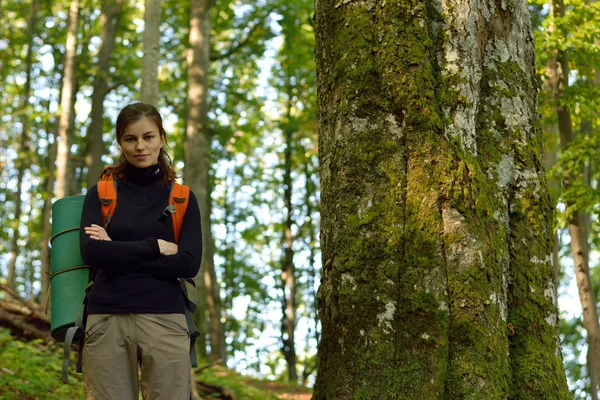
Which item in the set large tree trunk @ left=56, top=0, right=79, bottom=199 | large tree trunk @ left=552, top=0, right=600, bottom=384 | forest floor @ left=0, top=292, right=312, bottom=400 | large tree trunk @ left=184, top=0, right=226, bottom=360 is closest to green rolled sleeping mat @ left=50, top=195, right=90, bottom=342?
forest floor @ left=0, top=292, right=312, bottom=400

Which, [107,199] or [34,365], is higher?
[107,199]

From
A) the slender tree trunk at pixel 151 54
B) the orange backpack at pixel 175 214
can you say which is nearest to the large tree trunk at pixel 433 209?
the orange backpack at pixel 175 214

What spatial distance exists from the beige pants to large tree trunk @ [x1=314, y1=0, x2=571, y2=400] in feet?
2.36

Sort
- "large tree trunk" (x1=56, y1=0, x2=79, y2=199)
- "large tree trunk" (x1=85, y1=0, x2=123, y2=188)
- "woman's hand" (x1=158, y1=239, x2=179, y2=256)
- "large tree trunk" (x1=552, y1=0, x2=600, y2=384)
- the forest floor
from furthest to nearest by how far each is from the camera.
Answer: "large tree trunk" (x1=85, y1=0, x2=123, y2=188)
"large tree trunk" (x1=56, y1=0, x2=79, y2=199)
"large tree trunk" (x1=552, y1=0, x2=600, y2=384)
the forest floor
"woman's hand" (x1=158, y1=239, x2=179, y2=256)

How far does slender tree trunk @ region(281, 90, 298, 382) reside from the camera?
85.4 feet

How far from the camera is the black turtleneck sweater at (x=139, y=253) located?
3232 millimetres

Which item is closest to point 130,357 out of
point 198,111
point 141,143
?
point 141,143

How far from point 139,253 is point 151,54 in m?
6.18

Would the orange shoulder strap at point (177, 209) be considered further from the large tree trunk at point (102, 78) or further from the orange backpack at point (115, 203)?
the large tree trunk at point (102, 78)

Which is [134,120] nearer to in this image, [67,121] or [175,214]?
[175,214]

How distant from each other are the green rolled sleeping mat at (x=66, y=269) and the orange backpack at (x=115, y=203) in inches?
7.6

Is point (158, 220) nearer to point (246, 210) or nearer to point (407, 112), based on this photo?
point (407, 112)

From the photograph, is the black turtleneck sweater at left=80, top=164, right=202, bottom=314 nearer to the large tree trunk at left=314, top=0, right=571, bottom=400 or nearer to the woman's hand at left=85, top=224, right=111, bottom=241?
the woman's hand at left=85, top=224, right=111, bottom=241

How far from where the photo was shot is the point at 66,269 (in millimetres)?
3428
